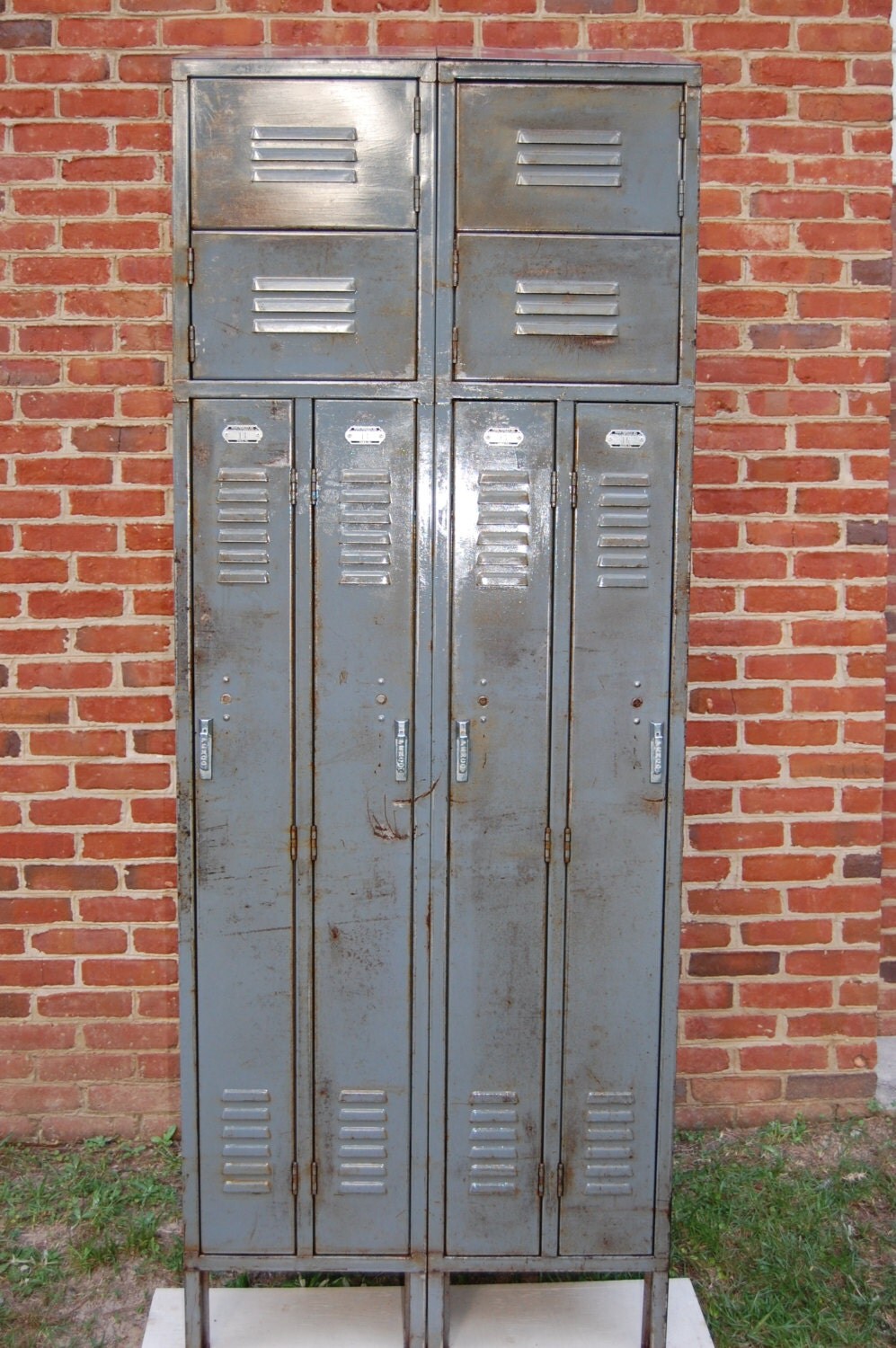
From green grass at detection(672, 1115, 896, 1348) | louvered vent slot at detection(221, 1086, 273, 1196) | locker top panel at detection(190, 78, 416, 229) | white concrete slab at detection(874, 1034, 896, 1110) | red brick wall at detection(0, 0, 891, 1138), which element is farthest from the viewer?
white concrete slab at detection(874, 1034, 896, 1110)

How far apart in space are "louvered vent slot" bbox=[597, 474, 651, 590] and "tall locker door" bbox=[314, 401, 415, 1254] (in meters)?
0.42

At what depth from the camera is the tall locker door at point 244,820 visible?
214 centimetres

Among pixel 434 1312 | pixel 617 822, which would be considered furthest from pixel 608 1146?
pixel 617 822

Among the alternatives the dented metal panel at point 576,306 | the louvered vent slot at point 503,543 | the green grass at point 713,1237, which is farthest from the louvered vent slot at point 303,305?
the green grass at point 713,1237

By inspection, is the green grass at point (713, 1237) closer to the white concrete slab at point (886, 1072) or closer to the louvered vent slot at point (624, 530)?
the white concrete slab at point (886, 1072)

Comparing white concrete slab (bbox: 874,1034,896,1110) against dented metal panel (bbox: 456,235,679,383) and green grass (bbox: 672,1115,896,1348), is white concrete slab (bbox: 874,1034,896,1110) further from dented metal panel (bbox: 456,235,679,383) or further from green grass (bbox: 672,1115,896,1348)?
dented metal panel (bbox: 456,235,679,383)

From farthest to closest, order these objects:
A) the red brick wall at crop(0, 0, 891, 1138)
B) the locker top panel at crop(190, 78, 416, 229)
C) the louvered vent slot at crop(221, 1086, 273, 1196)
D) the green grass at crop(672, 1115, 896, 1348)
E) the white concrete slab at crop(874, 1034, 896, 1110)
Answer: the white concrete slab at crop(874, 1034, 896, 1110) → the red brick wall at crop(0, 0, 891, 1138) → the green grass at crop(672, 1115, 896, 1348) → the louvered vent slot at crop(221, 1086, 273, 1196) → the locker top panel at crop(190, 78, 416, 229)

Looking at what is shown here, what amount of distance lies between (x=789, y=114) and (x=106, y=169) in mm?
1921

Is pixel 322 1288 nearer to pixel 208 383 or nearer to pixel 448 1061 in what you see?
pixel 448 1061

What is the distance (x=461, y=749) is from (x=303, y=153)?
1323 millimetres

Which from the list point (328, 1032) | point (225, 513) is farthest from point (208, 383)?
point (328, 1032)

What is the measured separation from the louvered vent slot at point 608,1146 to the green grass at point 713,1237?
1.63 feet

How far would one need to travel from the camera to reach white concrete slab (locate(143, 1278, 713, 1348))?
7.50ft

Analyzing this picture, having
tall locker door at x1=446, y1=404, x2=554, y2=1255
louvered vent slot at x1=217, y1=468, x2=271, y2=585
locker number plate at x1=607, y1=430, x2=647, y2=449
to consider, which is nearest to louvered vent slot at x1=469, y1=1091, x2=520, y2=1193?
tall locker door at x1=446, y1=404, x2=554, y2=1255
